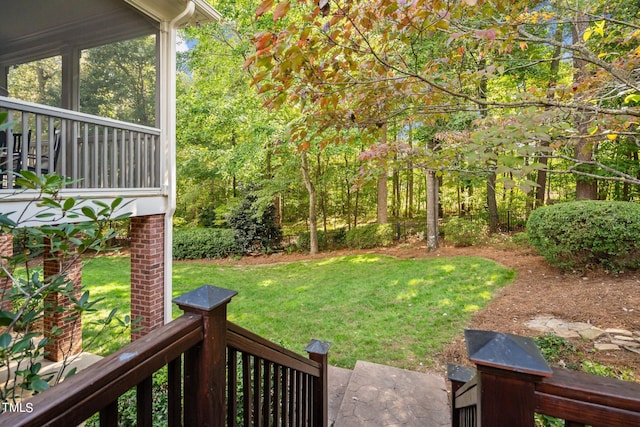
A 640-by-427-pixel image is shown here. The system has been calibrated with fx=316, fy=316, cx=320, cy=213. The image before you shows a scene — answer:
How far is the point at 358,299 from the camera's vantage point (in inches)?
240

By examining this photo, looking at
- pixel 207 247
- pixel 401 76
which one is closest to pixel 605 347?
pixel 401 76

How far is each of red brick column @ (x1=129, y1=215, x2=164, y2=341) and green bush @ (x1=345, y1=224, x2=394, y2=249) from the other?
7.35m

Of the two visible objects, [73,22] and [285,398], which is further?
[73,22]

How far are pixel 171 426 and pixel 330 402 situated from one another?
254 cm

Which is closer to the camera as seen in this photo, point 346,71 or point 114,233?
point 114,233

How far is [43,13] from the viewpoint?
165 inches

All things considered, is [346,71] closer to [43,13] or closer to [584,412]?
[584,412]

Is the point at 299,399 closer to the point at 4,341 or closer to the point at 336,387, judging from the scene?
the point at 336,387

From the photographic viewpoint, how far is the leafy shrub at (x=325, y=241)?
11.4 m

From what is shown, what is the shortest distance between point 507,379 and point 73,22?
5756mm

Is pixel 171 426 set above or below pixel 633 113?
below

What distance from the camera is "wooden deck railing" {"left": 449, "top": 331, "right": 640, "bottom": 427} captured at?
0.80 metres

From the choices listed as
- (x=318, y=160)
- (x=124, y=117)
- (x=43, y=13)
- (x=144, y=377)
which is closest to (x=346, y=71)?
(x=144, y=377)

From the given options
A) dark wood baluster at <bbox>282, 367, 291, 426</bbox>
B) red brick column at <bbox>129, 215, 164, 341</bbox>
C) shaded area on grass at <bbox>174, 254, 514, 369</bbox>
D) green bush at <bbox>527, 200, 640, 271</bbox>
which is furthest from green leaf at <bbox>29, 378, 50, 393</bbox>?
green bush at <bbox>527, 200, 640, 271</bbox>
